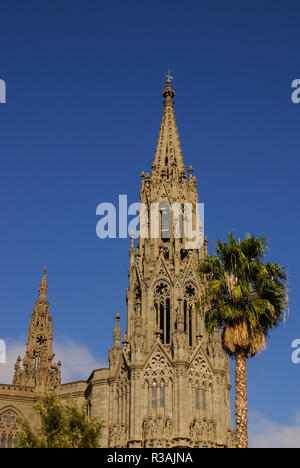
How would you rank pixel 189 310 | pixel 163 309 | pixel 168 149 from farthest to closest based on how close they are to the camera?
1. pixel 168 149
2. pixel 189 310
3. pixel 163 309

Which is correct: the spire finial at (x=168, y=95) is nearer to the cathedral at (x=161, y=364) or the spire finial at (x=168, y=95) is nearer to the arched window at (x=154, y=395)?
the cathedral at (x=161, y=364)

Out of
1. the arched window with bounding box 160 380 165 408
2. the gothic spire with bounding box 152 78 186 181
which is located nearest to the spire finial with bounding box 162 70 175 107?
the gothic spire with bounding box 152 78 186 181

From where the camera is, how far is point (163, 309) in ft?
210

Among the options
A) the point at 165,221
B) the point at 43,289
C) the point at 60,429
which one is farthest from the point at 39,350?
the point at 60,429

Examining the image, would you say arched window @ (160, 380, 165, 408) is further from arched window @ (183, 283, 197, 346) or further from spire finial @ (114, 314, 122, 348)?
spire finial @ (114, 314, 122, 348)

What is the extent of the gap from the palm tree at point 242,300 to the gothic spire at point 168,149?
34.7 m

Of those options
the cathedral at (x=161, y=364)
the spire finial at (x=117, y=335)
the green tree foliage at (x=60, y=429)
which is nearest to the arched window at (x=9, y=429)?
the cathedral at (x=161, y=364)

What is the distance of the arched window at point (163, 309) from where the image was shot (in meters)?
63.0

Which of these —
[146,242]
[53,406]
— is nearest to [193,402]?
[146,242]

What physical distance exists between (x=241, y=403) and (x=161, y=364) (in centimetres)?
2792

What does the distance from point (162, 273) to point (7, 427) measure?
18.0 m

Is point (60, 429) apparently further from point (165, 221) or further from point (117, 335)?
point (165, 221)

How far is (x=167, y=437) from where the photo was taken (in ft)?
189
